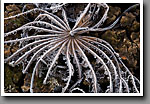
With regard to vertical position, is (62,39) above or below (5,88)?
above

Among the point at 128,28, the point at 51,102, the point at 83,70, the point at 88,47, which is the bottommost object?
the point at 51,102

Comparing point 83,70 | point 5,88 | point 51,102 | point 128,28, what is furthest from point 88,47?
point 5,88

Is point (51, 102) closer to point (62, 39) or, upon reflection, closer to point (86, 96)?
point (86, 96)

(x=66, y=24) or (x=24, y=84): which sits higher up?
(x=66, y=24)

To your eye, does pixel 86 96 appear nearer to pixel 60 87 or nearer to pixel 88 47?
pixel 60 87

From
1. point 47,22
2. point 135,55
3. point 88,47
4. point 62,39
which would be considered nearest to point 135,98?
point 135,55

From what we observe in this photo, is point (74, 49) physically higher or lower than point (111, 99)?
higher

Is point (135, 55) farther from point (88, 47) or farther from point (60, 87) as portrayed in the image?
point (60, 87)
